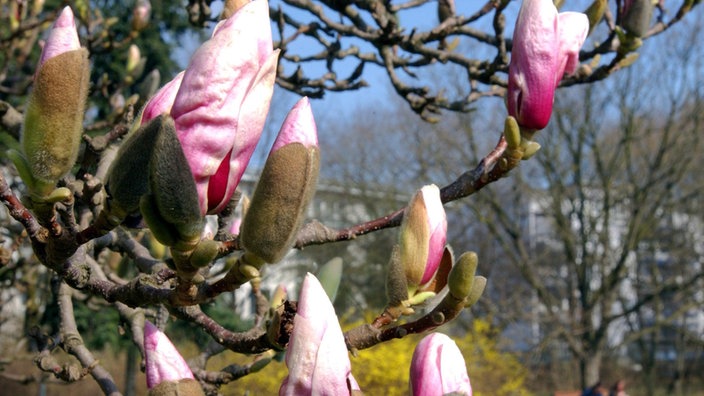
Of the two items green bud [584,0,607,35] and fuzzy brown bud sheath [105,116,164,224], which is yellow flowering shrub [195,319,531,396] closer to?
green bud [584,0,607,35]

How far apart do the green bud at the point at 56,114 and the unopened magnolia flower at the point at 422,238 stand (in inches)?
15.1

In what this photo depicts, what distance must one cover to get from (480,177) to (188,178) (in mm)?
570

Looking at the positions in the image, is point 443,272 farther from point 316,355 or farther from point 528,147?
point 316,355

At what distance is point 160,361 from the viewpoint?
734mm

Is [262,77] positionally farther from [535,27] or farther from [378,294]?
[378,294]

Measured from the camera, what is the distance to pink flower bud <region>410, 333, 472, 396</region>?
765mm

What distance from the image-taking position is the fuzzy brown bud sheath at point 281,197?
2.13 ft

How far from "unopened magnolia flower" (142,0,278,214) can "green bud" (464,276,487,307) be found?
0.34m

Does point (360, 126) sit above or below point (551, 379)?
above

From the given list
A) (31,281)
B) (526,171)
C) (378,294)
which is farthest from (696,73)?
(31,281)

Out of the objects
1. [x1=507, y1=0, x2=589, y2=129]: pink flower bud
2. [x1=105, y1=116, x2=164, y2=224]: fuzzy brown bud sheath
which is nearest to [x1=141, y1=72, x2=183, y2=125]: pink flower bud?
[x1=105, y1=116, x2=164, y2=224]: fuzzy brown bud sheath

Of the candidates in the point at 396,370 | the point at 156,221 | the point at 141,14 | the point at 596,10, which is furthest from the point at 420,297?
the point at 396,370

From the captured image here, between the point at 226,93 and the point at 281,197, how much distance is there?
99mm

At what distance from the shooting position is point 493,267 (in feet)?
59.2
